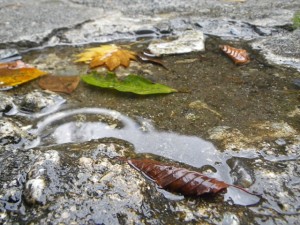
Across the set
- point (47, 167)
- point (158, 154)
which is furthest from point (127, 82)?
point (47, 167)

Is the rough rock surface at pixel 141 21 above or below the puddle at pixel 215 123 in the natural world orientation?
below

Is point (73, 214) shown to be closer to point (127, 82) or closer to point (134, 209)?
point (134, 209)

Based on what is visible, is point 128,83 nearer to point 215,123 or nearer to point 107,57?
point 107,57

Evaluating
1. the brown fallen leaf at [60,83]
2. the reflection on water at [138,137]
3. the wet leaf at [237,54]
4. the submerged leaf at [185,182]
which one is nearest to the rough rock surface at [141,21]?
the wet leaf at [237,54]

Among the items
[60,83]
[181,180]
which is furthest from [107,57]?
[181,180]

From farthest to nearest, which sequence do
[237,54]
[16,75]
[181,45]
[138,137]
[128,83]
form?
1. [181,45]
2. [237,54]
3. [16,75]
4. [128,83]
5. [138,137]

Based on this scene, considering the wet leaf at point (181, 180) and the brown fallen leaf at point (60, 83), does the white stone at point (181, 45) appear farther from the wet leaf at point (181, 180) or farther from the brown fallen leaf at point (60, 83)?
the wet leaf at point (181, 180)

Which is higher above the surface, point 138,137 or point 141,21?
point 138,137
